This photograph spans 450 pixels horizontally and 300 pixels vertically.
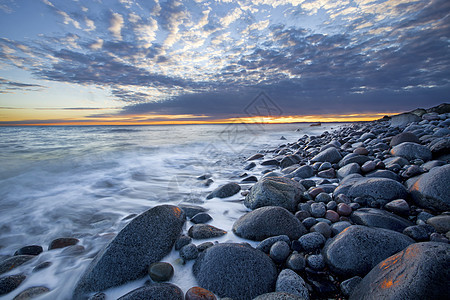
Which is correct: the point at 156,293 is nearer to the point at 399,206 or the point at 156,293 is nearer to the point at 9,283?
the point at 9,283

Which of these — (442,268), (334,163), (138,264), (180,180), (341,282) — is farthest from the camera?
(180,180)

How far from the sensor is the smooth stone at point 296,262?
1.60 m

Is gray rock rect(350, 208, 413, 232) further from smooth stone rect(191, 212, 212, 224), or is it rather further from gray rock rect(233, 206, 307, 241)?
smooth stone rect(191, 212, 212, 224)

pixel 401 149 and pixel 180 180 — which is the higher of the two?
pixel 401 149

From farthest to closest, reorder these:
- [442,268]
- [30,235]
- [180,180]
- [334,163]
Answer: [180,180], [334,163], [30,235], [442,268]

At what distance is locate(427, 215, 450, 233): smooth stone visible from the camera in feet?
5.80

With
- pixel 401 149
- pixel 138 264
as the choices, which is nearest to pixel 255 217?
pixel 138 264

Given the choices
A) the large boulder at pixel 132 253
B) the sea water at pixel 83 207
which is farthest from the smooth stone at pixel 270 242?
the large boulder at pixel 132 253

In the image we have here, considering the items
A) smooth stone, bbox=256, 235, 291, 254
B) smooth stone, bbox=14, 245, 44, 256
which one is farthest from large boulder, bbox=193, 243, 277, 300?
smooth stone, bbox=14, 245, 44, 256

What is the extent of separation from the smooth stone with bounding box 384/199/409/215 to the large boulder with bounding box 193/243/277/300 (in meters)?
1.67

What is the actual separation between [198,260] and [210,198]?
200cm

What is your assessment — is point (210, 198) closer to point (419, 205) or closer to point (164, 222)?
point (164, 222)

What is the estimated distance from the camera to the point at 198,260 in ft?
6.02

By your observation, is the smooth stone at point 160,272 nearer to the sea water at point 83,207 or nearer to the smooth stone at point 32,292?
the sea water at point 83,207
